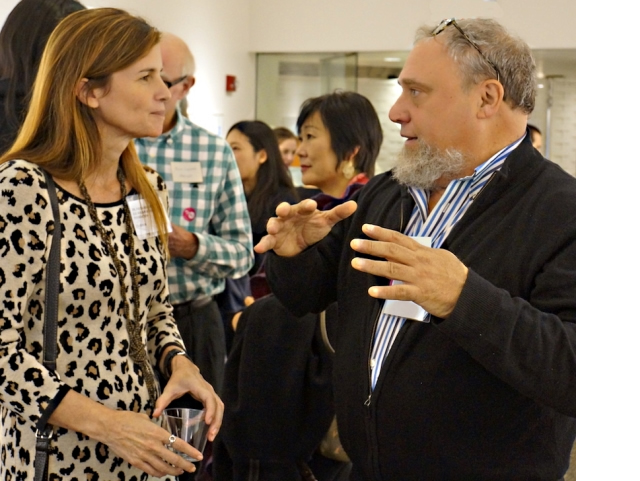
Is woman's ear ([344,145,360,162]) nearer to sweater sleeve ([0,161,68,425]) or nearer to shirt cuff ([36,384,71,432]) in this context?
sweater sleeve ([0,161,68,425])

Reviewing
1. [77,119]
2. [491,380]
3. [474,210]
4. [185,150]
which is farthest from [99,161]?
[185,150]

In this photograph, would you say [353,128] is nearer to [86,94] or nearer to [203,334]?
[203,334]

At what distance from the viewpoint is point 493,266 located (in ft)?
5.06

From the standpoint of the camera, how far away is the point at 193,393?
171cm

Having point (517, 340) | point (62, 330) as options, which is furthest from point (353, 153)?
point (517, 340)

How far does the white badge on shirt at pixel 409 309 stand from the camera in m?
1.51

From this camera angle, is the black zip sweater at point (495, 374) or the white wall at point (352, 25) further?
the white wall at point (352, 25)

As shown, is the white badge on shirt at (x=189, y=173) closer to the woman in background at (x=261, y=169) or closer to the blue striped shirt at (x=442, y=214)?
the blue striped shirt at (x=442, y=214)

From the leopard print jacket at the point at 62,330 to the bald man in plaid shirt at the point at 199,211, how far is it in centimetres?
110

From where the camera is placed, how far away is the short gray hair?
179 cm

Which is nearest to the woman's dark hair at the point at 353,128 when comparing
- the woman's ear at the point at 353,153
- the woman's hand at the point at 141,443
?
the woman's ear at the point at 353,153

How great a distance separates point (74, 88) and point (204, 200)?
122cm

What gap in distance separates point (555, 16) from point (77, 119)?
838 cm
